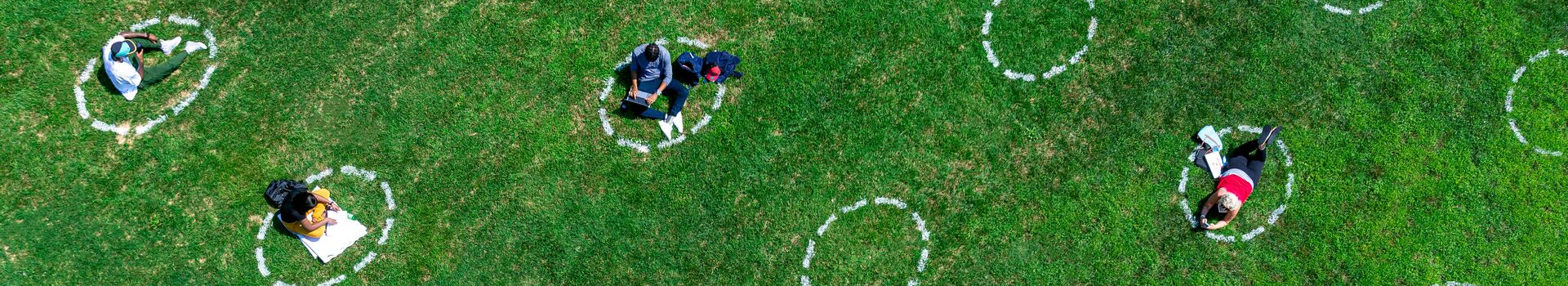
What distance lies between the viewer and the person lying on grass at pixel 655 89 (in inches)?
373

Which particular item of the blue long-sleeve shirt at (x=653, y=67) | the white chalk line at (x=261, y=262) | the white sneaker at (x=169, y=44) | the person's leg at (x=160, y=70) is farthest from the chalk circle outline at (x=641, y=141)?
the white sneaker at (x=169, y=44)

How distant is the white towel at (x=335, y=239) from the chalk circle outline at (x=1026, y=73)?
8793mm

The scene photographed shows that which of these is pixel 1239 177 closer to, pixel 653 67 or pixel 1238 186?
pixel 1238 186

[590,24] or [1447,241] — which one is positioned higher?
[590,24]

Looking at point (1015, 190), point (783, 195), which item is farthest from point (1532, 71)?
point (783, 195)

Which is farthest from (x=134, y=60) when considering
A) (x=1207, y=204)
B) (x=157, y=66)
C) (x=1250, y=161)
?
(x=1250, y=161)

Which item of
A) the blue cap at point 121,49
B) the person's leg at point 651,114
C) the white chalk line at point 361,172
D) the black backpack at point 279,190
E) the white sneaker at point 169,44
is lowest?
the black backpack at point 279,190

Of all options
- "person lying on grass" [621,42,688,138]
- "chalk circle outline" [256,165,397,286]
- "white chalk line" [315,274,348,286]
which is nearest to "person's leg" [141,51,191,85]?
"chalk circle outline" [256,165,397,286]

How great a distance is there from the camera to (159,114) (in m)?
9.86

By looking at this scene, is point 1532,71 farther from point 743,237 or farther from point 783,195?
point 743,237

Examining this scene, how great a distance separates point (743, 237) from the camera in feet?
32.5

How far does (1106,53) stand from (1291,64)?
2.55 meters

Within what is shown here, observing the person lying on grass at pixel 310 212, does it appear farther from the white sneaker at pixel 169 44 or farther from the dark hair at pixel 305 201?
the white sneaker at pixel 169 44

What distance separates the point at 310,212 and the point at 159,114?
272 cm
